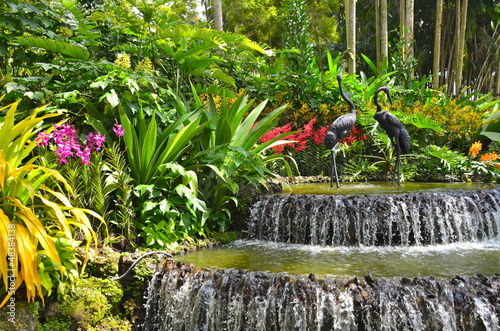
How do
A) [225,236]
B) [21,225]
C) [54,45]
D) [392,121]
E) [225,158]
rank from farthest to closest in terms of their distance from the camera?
[392,121]
[225,158]
[225,236]
[54,45]
[21,225]

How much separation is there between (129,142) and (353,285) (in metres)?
2.56

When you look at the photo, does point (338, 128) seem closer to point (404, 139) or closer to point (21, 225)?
point (404, 139)

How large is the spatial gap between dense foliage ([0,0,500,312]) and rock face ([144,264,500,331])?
3.14 feet

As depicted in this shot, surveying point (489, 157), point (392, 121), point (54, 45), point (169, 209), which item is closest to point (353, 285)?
point (169, 209)

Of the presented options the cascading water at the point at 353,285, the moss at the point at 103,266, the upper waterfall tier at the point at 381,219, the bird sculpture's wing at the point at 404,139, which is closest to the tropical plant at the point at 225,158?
the upper waterfall tier at the point at 381,219

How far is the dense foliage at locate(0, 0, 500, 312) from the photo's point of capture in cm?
309

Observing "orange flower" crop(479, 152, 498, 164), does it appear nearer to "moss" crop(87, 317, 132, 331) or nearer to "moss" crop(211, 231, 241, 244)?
"moss" crop(211, 231, 241, 244)

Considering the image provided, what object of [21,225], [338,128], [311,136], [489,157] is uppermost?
[311,136]

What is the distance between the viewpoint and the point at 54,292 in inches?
123

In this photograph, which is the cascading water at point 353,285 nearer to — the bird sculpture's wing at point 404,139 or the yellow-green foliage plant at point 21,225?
the yellow-green foliage plant at point 21,225

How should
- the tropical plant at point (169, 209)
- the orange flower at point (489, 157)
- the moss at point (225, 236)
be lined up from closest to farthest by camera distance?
the tropical plant at point (169, 209) < the moss at point (225, 236) < the orange flower at point (489, 157)

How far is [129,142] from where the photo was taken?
4.18 m

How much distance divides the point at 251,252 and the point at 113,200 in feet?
4.82

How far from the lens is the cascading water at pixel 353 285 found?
9.32ft
